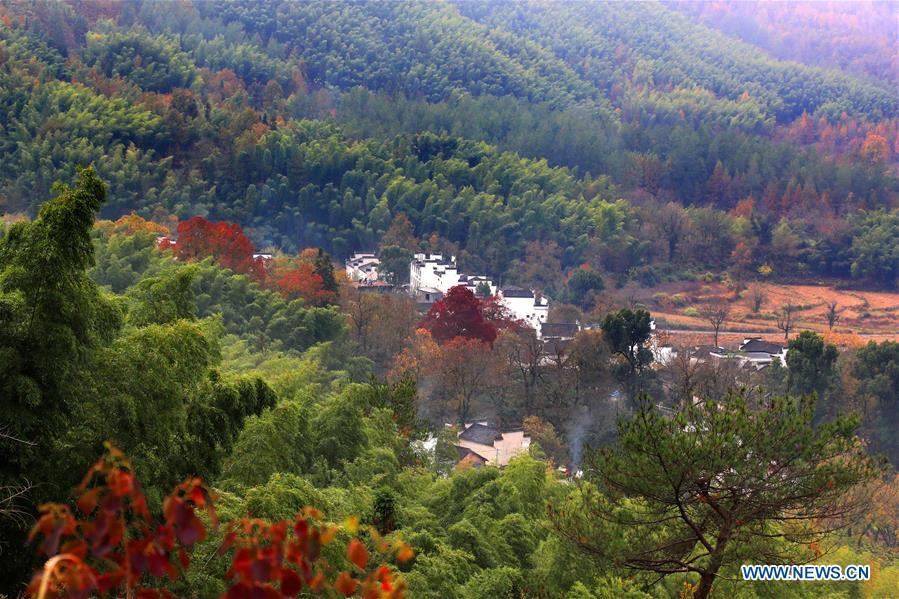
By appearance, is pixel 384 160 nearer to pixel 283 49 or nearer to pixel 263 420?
pixel 283 49

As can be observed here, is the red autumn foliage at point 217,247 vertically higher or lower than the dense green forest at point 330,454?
lower

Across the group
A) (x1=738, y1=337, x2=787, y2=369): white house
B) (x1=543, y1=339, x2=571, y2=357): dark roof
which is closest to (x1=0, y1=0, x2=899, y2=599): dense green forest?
(x1=543, y1=339, x2=571, y2=357): dark roof

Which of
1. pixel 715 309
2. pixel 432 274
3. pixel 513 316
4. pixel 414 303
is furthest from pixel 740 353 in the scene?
pixel 715 309

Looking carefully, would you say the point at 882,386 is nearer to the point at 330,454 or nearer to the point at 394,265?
the point at 330,454

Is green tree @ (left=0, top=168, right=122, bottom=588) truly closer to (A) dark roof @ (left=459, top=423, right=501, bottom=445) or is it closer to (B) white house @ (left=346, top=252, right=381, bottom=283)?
(A) dark roof @ (left=459, top=423, right=501, bottom=445)

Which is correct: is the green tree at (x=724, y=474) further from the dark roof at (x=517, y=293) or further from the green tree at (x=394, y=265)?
the green tree at (x=394, y=265)

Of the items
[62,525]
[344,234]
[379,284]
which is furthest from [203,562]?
[344,234]

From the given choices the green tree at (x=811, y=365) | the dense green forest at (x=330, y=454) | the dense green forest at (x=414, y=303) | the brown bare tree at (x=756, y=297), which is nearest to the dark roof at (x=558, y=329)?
the dense green forest at (x=414, y=303)
